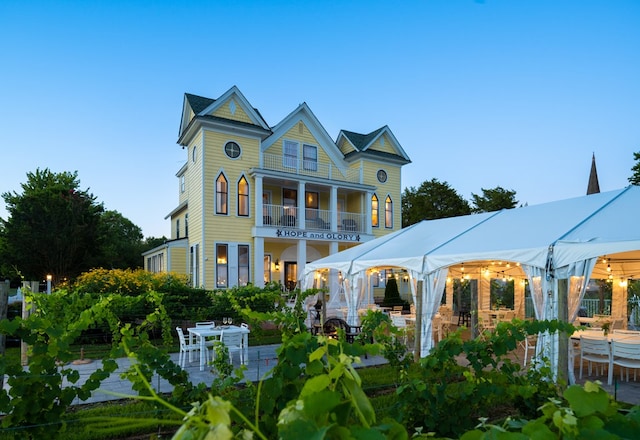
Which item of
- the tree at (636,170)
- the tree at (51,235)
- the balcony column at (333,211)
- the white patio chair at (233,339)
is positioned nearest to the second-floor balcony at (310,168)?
the balcony column at (333,211)

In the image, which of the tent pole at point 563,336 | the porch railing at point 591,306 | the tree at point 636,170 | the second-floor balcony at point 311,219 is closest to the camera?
the tent pole at point 563,336

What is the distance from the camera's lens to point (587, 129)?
25.1 metres

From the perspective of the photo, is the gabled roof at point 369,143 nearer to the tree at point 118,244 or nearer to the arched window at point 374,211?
the arched window at point 374,211

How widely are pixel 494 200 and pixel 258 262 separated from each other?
20186 mm

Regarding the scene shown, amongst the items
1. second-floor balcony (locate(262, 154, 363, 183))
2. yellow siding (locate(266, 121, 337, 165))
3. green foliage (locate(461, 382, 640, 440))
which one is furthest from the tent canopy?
yellow siding (locate(266, 121, 337, 165))

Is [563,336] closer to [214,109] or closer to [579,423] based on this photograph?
[579,423]

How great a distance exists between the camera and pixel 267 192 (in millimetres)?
19625

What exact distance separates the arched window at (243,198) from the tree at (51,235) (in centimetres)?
682

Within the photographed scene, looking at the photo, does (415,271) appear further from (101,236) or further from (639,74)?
(101,236)

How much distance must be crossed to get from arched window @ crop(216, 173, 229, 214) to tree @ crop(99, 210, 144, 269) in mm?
6894

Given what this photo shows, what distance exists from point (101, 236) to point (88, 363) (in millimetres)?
13014

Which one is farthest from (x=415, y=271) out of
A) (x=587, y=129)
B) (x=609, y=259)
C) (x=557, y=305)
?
(x=587, y=129)

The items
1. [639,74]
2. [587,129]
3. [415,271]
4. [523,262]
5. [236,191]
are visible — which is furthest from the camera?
[587,129]

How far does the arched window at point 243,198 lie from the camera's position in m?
17.2
